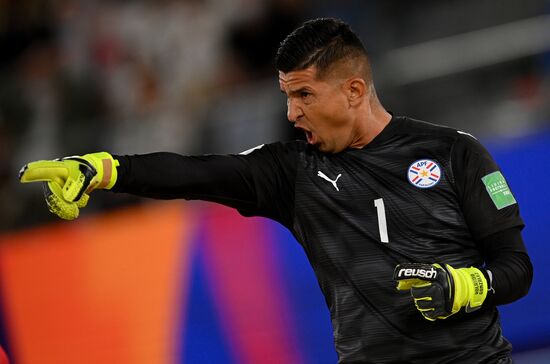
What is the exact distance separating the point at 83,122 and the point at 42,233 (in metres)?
2.11

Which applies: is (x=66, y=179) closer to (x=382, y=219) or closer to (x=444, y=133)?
(x=382, y=219)

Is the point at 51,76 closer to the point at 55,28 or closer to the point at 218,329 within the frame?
the point at 55,28

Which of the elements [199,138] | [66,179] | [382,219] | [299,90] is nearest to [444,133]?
[382,219]

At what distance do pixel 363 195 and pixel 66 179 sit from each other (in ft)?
3.58

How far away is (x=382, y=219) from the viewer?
394 cm

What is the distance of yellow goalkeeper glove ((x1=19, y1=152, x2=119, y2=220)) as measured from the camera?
361 centimetres

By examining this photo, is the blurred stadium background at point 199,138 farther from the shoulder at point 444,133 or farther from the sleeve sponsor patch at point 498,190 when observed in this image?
the sleeve sponsor patch at point 498,190

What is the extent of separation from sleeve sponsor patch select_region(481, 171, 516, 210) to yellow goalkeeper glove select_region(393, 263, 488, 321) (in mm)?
335

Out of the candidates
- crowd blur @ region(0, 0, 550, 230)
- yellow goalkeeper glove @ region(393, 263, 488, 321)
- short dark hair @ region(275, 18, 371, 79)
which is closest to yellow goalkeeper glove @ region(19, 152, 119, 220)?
short dark hair @ region(275, 18, 371, 79)

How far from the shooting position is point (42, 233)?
6973 millimetres

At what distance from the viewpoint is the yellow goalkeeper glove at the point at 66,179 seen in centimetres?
361

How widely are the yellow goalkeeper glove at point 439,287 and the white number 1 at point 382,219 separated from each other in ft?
1.09

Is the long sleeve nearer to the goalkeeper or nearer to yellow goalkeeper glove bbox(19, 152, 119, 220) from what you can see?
the goalkeeper

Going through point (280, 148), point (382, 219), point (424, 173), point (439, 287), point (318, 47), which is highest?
point (318, 47)
